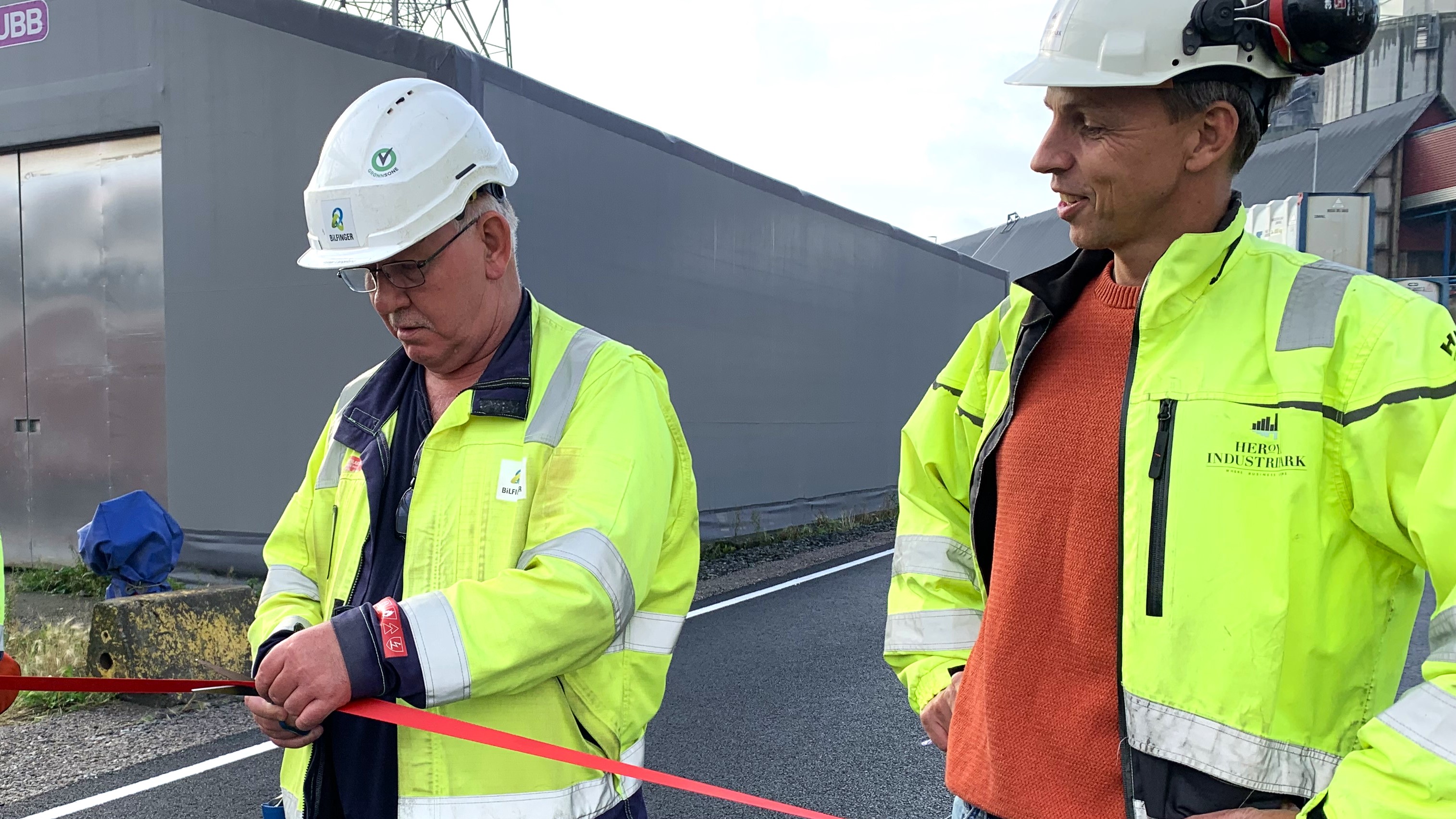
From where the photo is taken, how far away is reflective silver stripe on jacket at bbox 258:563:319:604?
2.13 meters

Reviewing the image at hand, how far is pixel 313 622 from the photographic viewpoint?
2059 millimetres

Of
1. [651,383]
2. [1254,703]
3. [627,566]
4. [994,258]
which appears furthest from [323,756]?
[994,258]

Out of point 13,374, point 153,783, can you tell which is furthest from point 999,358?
point 13,374

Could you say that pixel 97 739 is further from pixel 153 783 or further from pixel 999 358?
pixel 999 358

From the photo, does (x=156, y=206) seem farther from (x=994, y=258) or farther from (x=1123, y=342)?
(x=994, y=258)

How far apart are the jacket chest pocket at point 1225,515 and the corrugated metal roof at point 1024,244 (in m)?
37.9

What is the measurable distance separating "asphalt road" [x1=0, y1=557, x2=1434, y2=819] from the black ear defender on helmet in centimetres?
352

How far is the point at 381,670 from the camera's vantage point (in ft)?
5.45

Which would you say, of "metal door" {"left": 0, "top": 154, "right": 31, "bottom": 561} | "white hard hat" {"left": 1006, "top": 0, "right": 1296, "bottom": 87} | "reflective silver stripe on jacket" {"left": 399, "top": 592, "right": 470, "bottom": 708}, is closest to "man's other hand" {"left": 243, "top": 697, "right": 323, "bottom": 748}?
"reflective silver stripe on jacket" {"left": 399, "top": 592, "right": 470, "bottom": 708}

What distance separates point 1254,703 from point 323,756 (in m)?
1.53

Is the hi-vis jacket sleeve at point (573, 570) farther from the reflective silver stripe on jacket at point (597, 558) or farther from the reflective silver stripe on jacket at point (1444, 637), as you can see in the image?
the reflective silver stripe on jacket at point (1444, 637)

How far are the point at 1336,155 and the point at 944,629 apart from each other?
117 ft

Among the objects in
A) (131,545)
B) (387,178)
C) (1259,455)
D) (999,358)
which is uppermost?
(387,178)

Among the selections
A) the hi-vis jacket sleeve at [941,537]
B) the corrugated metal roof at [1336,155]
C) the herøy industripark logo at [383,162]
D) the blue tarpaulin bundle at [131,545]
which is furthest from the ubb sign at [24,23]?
the corrugated metal roof at [1336,155]
